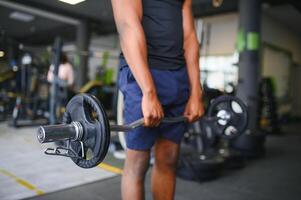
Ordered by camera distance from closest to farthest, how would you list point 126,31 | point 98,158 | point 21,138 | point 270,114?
1. point 98,158
2. point 126,31
3. point 21,138
4. point 270,114

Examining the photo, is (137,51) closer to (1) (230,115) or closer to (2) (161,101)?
(2) (161,101)

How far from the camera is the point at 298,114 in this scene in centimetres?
822

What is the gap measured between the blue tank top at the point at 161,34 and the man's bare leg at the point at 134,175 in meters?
0.33

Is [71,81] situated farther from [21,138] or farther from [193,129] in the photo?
[193,129]

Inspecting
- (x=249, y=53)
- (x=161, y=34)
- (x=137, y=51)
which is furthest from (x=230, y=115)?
(x=249, y=53)

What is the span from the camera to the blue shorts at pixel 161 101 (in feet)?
3.20

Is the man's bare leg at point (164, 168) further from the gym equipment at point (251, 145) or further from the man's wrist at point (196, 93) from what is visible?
the gym equipment at point (251, 145)

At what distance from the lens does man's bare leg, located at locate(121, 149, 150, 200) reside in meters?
0.98

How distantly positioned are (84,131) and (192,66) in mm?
518

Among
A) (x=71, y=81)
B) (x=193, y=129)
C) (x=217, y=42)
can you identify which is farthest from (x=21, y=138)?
(x=217, y=42)

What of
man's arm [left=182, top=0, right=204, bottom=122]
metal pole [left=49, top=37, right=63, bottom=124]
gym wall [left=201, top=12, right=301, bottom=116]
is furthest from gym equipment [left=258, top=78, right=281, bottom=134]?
man's arm [left=182, top=0, right=204, bottom=122]

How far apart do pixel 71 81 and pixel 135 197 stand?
3.51m

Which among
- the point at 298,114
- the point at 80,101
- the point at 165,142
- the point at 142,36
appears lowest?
the point at 298,114

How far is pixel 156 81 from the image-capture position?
3.33 feet
